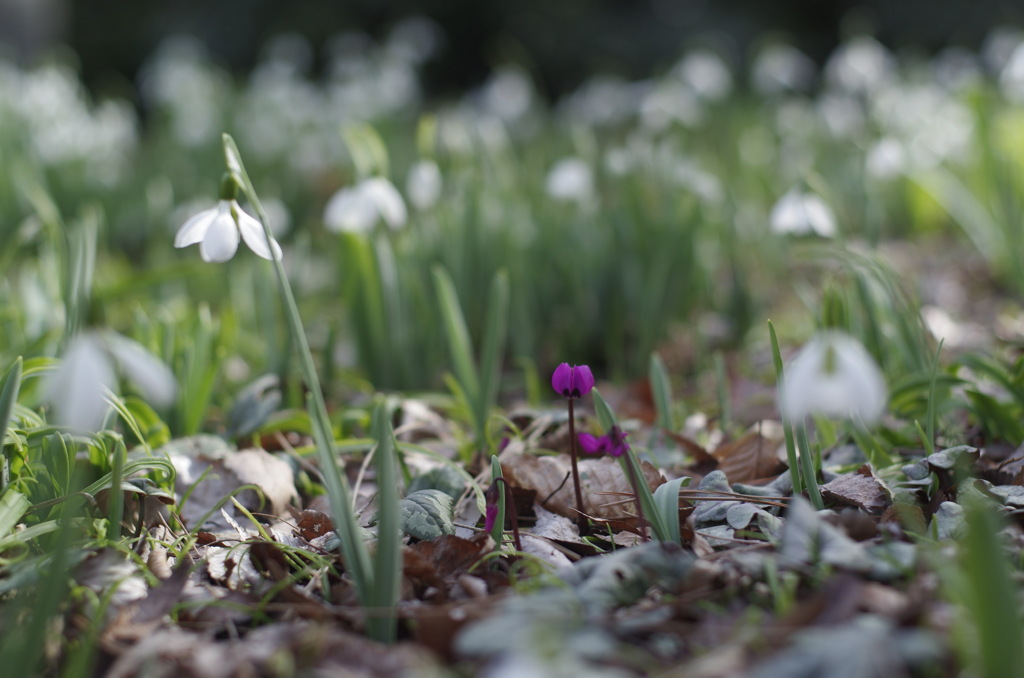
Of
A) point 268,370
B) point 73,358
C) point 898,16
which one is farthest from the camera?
point 898,16

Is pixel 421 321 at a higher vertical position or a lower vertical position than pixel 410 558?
higher

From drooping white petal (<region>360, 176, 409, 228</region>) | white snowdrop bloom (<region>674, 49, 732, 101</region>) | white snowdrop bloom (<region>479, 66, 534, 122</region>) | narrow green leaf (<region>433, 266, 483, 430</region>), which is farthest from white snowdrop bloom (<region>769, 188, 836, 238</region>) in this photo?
white snowdrop bloom (<region>479, 66, 534, 122</region>)

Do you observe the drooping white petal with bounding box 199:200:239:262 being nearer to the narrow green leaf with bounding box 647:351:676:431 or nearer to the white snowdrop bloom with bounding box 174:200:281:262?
the white snowdrop bloom with bounding box 174:200:281:262

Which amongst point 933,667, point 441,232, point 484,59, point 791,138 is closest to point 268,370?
point 441,232

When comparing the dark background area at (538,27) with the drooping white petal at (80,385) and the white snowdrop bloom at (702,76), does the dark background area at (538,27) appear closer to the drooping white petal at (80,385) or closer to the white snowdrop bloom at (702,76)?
the white snowdrop bloom at (702,76)

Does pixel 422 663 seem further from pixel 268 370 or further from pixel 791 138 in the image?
pixel 791 138

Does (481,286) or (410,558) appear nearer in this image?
(410,558)

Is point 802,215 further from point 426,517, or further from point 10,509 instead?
point 10,509
